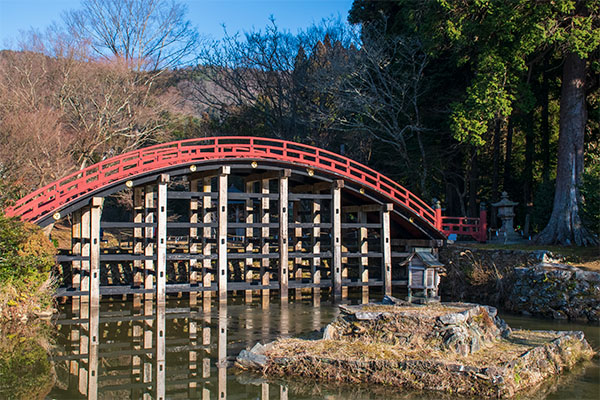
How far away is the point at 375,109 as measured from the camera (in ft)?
98.2

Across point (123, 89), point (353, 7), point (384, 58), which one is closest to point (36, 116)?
point (123, 89)

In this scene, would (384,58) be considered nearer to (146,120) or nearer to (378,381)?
(146,120)

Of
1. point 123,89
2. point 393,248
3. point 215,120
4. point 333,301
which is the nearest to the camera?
point 333,301

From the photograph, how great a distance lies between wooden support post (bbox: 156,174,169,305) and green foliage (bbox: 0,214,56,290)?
11.6 ft

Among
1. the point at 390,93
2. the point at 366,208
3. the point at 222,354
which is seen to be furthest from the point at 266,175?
the point at 390,93

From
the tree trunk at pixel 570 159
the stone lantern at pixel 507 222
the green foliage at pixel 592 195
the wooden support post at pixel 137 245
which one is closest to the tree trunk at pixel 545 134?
the stone lantern at pixel 507 222

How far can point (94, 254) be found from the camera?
1806cm

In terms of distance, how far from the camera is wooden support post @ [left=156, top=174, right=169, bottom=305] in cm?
1853

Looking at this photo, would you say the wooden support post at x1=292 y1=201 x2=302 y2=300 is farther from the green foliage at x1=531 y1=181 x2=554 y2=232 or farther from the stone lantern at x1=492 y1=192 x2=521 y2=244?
the green foliage at x1=531 y1=181 x2=554 y2=232

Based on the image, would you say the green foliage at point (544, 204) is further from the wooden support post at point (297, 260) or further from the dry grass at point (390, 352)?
the dry grass at point (390, 352)

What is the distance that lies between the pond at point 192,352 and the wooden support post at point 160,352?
0.06ft

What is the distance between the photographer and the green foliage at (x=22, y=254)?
48.8 feet

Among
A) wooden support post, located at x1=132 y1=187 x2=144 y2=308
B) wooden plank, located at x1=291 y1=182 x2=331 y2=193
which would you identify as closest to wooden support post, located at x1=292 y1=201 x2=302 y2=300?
wooden plank, located at x1=291 y1=182 x2=331 y2=193

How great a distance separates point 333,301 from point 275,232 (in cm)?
1123
